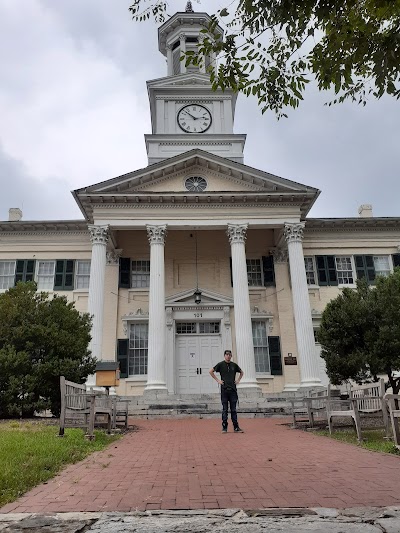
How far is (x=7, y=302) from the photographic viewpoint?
13414mm

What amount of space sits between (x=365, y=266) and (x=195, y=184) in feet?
31.9

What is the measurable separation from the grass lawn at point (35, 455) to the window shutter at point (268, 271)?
49.7ft

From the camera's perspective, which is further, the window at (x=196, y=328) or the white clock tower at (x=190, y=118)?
the white clock tower at (x=190, y=118)

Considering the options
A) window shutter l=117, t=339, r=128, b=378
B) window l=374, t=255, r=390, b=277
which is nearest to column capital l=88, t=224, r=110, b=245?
window shutter l=117, t=339, r=128, b=378

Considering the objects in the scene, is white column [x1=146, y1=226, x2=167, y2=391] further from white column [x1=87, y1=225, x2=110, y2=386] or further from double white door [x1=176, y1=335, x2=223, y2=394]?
double white door [x1=176, y1=335, x2=223, y2=394]

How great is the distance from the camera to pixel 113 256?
23.4 meters

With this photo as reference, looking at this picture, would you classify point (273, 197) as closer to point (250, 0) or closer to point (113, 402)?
point (113, 402)

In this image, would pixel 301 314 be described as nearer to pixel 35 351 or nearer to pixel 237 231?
pixel 237 231

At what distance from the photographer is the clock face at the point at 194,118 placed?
94.6 feet

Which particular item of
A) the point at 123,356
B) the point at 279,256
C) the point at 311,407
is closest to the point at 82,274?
the point at 123,356

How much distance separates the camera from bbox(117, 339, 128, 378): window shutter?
2161 centimetres

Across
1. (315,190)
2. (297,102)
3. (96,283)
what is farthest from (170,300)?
(297,102)

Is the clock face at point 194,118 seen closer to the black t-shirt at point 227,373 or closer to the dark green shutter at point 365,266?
the dark green shutter at point 365,266

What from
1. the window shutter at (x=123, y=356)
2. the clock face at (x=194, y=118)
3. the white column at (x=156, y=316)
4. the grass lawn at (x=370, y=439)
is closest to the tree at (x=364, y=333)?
the grass lawn at (x=370, y=439)
